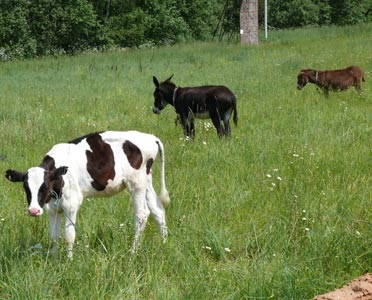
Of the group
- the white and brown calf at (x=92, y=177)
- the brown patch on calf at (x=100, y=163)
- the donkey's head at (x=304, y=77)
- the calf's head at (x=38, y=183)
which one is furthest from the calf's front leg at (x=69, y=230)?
the donkey's head at (x=304, y=77)

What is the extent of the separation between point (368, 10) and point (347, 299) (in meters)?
58.9

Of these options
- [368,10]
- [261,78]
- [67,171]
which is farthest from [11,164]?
[368,10]

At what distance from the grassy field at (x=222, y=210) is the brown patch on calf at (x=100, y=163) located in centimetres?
44

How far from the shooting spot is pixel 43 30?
3716 centimetres

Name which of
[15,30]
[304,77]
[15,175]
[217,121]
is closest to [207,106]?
[217,121]

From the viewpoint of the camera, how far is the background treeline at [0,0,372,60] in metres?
35.0

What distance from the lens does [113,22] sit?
41.4 metres

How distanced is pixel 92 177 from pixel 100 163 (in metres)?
0.13

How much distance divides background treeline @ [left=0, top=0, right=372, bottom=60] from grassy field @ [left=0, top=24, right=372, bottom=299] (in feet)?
62.5

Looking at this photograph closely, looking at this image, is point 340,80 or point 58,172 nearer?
point 58,172

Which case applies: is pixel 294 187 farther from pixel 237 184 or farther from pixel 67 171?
pixel 67 171

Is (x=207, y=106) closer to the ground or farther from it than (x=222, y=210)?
farther from it

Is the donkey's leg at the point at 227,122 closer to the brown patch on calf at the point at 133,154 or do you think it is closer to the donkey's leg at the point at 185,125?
the donkey's leg at the point at 185,125

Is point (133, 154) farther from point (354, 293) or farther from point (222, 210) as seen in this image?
point (354, 293)
